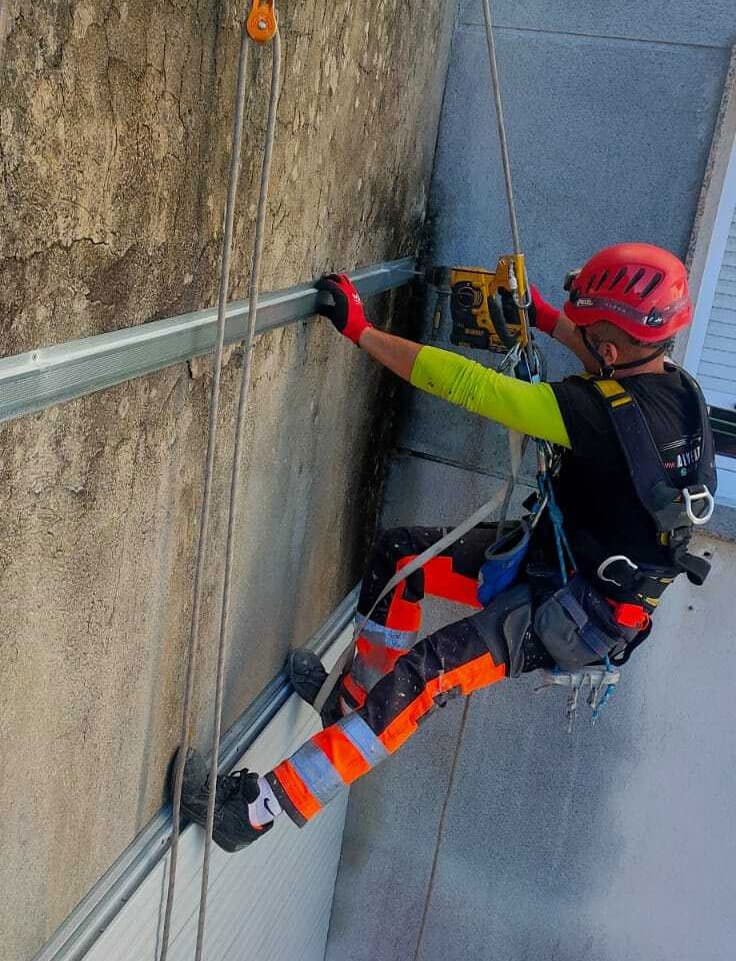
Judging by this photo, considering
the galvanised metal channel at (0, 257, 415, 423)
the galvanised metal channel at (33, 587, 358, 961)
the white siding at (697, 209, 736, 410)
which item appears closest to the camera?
the galvanised metal channel at (0, 257, 415, 423)

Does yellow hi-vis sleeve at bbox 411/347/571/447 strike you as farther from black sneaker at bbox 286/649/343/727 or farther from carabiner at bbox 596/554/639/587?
black sneaker at bbox 286/649/343/727

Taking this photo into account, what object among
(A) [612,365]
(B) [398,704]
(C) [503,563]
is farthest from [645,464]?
(B) [398,704]

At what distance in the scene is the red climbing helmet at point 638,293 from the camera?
2.40m

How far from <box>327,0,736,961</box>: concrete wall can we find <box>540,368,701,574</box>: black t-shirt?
0.83 m

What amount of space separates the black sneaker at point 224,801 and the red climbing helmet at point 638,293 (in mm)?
1509

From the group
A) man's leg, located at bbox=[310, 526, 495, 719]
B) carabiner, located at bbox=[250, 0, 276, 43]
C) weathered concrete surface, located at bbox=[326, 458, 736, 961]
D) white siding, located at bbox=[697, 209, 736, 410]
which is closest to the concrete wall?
weathered concrete surface, located at bbox=[326, 458, 736, 961]

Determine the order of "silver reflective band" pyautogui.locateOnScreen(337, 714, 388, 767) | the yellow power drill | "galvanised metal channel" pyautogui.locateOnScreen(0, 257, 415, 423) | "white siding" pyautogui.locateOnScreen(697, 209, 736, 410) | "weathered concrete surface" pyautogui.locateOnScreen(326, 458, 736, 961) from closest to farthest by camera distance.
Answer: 1. "galvanised metal channel" pyautogui.locateOnScreen(0, 257, 415, 423)
2. "silver reflective band" pyautogui.locateOnScreen(337, 714, 388, 767)
3. the yellow power drill
4. "white siding" pyautogui.locateOnScreen(697, 209, 736, 410)
5. "weathered concrete surface" pyautogui.locateOnScreen(326, 458, 736, 961)

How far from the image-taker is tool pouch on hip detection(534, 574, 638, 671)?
2.60m

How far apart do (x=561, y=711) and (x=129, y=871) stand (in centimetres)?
201

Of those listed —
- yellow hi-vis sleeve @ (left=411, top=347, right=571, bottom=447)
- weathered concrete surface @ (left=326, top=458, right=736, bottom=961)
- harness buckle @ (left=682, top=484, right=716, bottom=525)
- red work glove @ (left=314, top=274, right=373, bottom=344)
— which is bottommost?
weathered concrete surface @ (left=326, top=458, right=736, bottom=961)

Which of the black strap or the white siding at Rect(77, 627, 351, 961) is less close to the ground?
the black strap

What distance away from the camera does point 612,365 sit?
252cm

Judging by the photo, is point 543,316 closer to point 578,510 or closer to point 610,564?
point 578,510

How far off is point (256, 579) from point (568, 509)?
0.90 m
